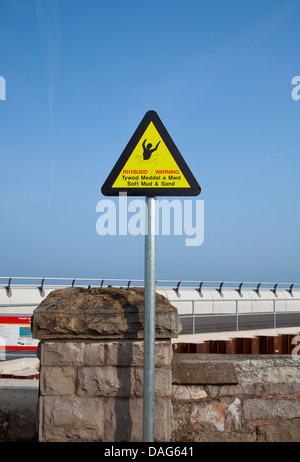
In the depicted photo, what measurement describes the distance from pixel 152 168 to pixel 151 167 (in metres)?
0.01

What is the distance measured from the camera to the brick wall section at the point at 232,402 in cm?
378

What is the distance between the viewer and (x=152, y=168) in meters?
3.33

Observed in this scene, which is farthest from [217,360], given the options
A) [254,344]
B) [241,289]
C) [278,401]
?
[241,289]

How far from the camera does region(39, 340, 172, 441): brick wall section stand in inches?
136

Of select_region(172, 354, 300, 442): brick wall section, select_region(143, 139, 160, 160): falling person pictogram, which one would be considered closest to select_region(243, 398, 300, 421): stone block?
select_region(172, 354, 300, 442): brick wall section

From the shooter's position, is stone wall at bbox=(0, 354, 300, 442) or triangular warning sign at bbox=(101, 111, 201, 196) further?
stone wall at bbox=(0, 354, 300, 442)

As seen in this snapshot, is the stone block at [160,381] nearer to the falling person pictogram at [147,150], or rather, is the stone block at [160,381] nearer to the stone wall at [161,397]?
the stone wall at [161,397]

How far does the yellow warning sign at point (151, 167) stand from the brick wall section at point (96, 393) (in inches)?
48.9

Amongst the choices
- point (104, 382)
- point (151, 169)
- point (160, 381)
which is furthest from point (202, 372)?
point (151, 169)

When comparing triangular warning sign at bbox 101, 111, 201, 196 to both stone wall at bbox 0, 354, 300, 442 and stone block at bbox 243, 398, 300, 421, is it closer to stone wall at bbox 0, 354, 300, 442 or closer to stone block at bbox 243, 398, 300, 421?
stone wall at bbox 0, 354, 300, 442

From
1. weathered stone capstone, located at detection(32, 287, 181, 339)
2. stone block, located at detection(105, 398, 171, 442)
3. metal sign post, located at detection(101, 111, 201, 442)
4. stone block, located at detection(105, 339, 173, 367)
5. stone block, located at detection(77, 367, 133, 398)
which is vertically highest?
metal sign post, located at detection(101, 111, 201, 442)

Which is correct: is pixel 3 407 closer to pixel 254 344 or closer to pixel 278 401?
A: pixel 278 401

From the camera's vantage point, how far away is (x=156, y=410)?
11.4ft

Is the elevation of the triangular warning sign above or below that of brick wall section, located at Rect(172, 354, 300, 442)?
above
